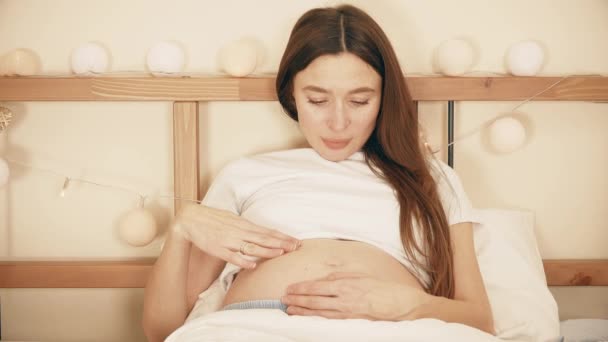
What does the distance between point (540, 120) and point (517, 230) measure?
1.25ft

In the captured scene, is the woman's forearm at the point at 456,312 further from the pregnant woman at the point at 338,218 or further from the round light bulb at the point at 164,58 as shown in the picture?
the round light bulb at the point at 164,58

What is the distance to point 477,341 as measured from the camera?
108 cm

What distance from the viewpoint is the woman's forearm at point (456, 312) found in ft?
4.04

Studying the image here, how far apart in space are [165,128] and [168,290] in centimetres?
59

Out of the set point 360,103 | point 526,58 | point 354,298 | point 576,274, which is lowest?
point 576,274

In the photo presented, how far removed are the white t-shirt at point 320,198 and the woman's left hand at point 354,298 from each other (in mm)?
172

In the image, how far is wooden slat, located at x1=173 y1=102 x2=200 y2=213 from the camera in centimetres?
162

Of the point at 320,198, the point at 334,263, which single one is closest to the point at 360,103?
the point at 320,198

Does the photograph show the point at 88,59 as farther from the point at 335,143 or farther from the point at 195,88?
the point at 335,143

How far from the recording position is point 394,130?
1.49 m

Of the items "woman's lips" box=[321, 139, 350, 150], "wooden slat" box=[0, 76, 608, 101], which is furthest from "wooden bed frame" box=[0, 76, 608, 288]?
"woman's lips" box=[321, 139, 350, 150]

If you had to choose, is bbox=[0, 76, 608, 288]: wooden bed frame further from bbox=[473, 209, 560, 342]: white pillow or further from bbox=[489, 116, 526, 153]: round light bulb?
bbox=[473, 209, 560, 342]: white pillow

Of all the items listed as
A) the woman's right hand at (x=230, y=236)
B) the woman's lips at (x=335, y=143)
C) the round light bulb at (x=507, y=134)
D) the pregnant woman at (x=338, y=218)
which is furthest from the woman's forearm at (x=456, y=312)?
the round light bulb at (x=507, y=134)

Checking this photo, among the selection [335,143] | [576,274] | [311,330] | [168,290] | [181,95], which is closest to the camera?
[311,330]
